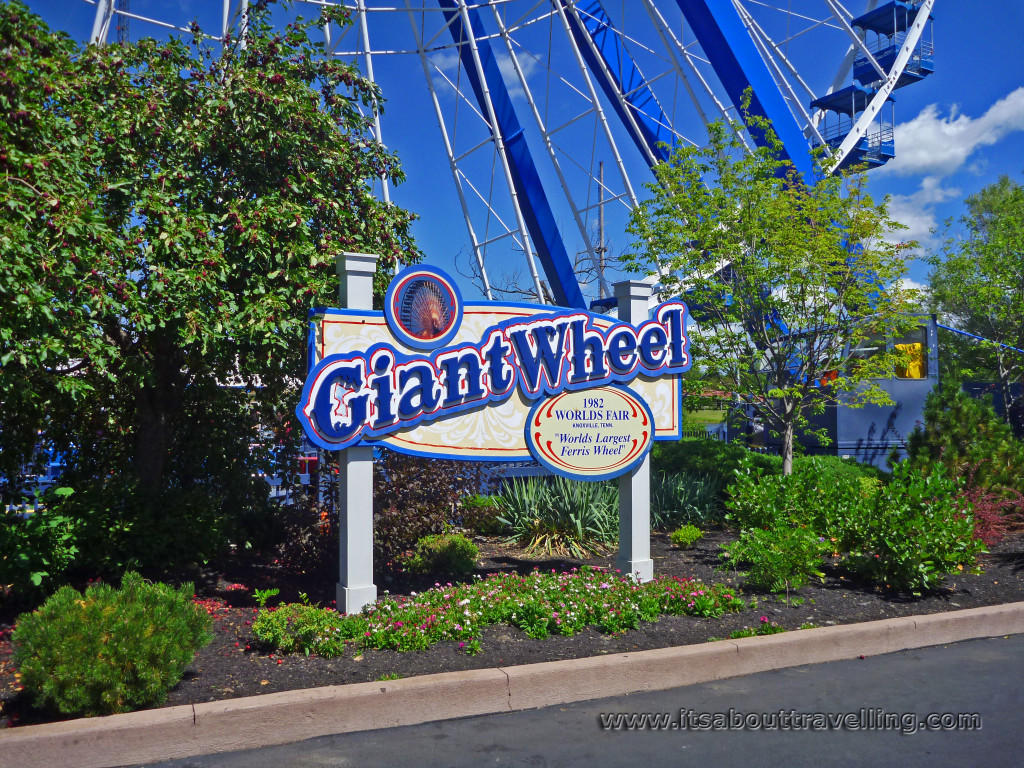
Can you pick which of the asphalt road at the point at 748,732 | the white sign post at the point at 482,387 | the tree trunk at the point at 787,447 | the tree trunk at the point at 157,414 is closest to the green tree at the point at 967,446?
the tree trunk at the point at 787,447

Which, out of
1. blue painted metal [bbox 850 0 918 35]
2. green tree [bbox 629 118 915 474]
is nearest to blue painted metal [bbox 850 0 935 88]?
blue painted metal [bbox 850 0 918 35]

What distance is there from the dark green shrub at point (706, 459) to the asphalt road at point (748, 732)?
21.5 ft

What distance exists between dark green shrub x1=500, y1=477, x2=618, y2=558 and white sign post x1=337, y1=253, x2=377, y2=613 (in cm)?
345

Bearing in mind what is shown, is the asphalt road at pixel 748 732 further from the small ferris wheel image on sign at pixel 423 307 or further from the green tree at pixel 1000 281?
the green tree at pixel 1000 281

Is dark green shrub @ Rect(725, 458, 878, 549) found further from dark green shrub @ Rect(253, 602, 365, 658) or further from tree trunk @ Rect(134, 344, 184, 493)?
tree trunk @ Rect(134, 344, 184, 493)

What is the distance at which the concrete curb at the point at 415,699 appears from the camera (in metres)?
4.73

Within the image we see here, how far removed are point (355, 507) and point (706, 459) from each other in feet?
25.3

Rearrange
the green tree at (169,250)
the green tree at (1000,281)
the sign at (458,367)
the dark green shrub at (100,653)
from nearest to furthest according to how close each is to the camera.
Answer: the dark green shrub at (100,653), the green tree at (169,250), the sign at (458,367), the green tree at (1000,281)

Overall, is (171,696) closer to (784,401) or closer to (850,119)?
(784,401)

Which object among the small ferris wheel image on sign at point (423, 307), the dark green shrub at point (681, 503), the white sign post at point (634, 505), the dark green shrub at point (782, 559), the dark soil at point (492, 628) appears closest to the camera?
the dark soil at point (492, 628)

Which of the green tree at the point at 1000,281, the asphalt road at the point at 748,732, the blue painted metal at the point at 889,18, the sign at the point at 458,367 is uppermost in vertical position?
the blue painted metal at the point at 889,18

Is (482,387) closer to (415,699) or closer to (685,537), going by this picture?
(415,699)

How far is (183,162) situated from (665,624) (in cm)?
646

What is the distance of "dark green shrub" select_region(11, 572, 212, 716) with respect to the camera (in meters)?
4.86
